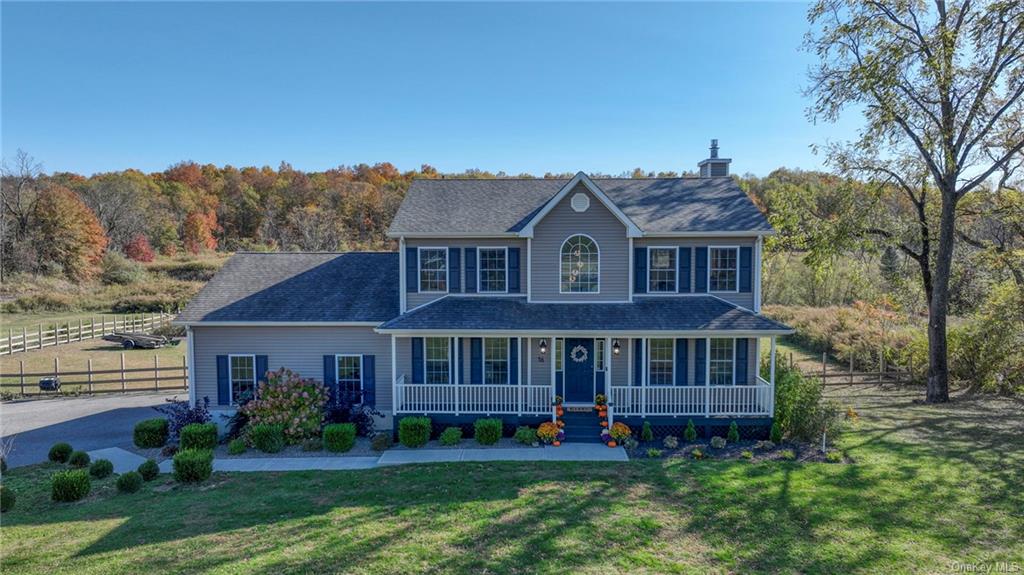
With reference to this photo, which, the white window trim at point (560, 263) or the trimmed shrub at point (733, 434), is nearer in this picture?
the trimmed shrub at point (733, 434)

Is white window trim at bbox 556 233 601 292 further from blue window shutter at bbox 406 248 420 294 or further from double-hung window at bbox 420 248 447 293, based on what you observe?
blue window shutter at bbox 406 248 420 294

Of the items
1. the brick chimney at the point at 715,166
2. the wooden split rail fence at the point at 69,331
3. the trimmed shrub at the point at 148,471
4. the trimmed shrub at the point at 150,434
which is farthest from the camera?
the wooden split rail fence at the point at 69,331

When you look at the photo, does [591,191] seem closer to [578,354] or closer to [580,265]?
[580,265]

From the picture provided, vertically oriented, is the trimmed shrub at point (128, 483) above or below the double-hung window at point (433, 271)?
below

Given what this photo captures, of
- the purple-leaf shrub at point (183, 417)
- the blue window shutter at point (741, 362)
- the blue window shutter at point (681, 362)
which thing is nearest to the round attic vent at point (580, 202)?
the blue window shutter at point (681, 362)

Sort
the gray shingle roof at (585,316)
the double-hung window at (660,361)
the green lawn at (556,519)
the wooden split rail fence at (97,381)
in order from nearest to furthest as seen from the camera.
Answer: the green lawn at (556,519)
the gray shingle roof at (585,316)
the double-hung window at (660,361)
the wooden split rail fence at (97,381)

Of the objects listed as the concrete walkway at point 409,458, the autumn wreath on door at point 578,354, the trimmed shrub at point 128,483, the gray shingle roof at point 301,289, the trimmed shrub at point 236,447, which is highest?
the gray shingle roof at point 301,289

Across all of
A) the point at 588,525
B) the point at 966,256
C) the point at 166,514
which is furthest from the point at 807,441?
the point at 166,514

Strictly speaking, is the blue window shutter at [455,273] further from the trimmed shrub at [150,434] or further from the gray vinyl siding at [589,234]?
the trimmed shrub at [150,434]
